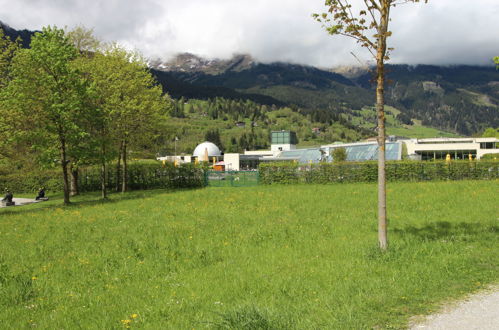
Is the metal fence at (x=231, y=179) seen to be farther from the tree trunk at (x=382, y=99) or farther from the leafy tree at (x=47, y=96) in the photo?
the tree trunk at (x=382, y=99)

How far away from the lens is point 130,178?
38938 millimetres

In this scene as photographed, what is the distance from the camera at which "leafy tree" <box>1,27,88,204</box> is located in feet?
81.8

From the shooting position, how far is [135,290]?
7465mm

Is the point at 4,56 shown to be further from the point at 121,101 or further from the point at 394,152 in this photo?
the point at 394,152

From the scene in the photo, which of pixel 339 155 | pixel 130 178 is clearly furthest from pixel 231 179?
pixel 339 155

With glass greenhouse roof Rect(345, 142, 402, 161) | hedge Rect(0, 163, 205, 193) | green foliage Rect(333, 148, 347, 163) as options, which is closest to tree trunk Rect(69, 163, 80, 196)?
hedge Rect(0, 163, 205, 193)

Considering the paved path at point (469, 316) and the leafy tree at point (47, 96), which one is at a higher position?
the leafy tree at point (47, 96)

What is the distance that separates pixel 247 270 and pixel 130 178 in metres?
33.2

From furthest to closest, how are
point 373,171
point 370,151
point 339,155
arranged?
1. point 370,151
2. point 339,155
3. point 373,171

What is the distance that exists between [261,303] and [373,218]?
9.57 meters

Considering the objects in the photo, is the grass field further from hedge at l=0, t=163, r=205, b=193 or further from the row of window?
the row of window

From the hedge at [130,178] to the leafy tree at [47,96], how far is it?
12.2 m

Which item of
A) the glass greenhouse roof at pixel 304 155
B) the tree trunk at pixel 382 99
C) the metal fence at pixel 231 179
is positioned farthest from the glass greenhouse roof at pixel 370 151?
the tree trunk at pixel 382 99

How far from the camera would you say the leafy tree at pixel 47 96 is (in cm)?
2492
